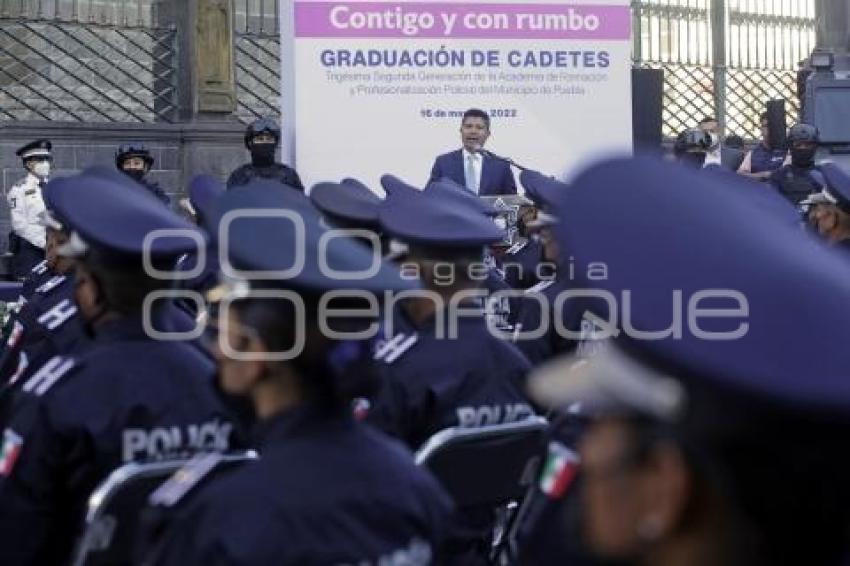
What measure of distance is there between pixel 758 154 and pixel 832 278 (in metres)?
13.0

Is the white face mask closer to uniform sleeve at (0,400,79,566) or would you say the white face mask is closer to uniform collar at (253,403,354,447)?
uniform sleeve at (0,400,79,566)

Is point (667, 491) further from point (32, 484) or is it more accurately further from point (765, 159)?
point (765, 159)

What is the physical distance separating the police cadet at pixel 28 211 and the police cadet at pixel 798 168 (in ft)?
21.2

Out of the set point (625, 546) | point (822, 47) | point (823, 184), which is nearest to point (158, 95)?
point (822, 47)

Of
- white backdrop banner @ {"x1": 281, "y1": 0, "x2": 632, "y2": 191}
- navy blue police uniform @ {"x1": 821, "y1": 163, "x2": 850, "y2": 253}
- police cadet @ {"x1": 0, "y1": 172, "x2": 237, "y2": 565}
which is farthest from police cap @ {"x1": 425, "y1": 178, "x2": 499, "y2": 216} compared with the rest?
white backdrop banner @ {"x1": 281, "y1": 0, "x2": 632, "y2": 191}

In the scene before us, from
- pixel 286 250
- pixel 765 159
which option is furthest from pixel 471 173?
pixel 286 250

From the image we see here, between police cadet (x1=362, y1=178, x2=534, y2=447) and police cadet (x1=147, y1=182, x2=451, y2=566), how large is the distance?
4.83ft

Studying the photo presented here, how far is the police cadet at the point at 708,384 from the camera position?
6.00 feet

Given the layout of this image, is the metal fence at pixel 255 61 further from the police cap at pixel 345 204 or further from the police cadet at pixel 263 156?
the police cap at pixel 345 204

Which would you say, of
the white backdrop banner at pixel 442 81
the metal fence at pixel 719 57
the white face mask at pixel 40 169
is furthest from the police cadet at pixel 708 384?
the metal fence at pixel 719 57

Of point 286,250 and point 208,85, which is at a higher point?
point 208,85

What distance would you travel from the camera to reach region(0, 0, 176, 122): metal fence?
1784 cm

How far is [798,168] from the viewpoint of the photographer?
494 inches

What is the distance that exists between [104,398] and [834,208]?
4476 mm
